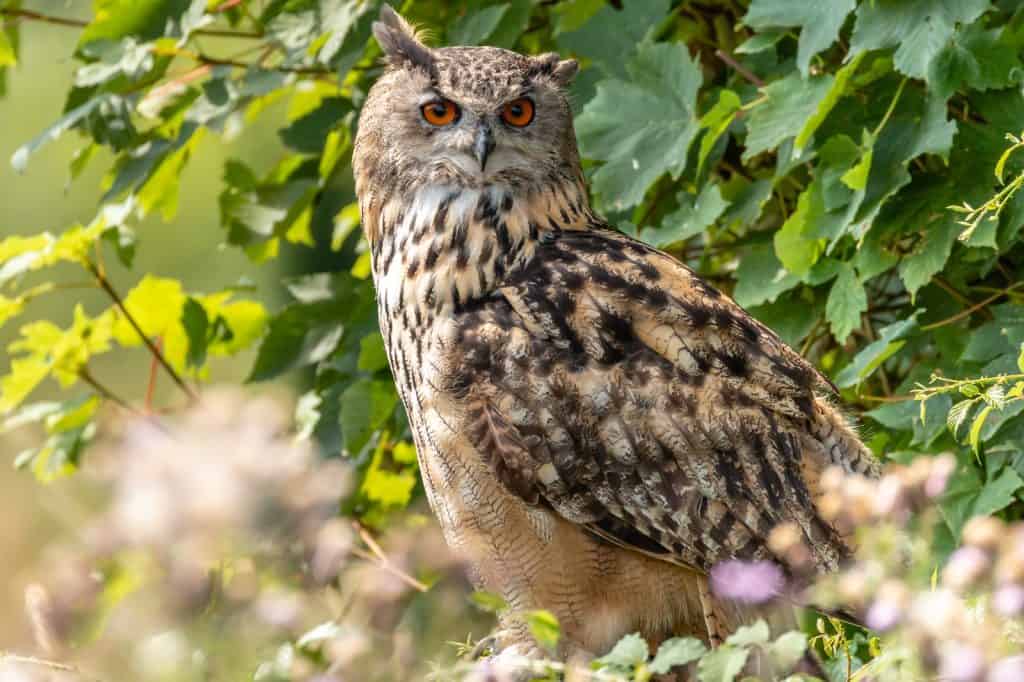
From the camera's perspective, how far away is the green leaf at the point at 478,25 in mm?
3004

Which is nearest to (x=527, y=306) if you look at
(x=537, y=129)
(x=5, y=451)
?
(x=537, y=129)

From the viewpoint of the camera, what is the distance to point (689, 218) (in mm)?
2832

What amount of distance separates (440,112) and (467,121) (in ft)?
0.20

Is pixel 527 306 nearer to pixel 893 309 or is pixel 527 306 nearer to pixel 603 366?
pixel 603 366

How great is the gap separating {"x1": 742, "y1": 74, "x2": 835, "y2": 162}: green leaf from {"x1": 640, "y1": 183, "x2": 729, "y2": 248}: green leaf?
151 millimetres

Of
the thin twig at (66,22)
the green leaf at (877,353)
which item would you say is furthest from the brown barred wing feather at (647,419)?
the thin twig at (66,22)

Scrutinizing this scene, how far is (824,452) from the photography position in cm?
244

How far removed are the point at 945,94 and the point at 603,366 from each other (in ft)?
2.43

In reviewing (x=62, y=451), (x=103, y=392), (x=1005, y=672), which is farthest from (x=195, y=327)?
(x=1005, y=672)

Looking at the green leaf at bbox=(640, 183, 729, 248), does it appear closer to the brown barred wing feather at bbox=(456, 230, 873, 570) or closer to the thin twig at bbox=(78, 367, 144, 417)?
the brown barred wing feather at bbox=(456, 230, 873, 570)

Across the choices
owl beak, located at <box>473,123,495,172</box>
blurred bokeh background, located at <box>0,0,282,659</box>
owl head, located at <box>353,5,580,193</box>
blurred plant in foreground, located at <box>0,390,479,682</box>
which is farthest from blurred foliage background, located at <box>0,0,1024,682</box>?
blurred bokeh background, located at <box>0,0,282,659</box>

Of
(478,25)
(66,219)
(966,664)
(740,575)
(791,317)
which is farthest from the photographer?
(66,219)

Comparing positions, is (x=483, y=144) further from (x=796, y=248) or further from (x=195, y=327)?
(x=195, y=327)

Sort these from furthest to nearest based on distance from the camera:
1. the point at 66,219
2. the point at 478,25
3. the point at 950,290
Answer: the point at 66,219 → the point at 478,25 → the point at 950,290
